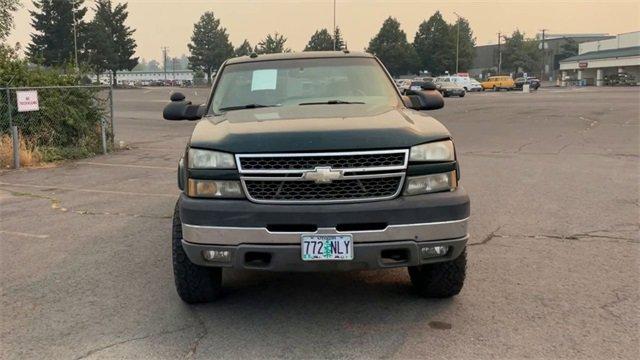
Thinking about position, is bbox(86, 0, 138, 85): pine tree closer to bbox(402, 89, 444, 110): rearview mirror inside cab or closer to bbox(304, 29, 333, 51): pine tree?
bbox(304, 29, 333, 51): pine tree

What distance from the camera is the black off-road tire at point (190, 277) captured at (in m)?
4.07

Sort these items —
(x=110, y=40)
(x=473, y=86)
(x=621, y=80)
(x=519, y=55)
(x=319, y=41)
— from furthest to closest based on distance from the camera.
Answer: (x=519, y=55) → (x=319, y=41) → (x=110, y=40) → (x=621, y=80) → (x=473, y=86)

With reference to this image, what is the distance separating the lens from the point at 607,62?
78.9 metres

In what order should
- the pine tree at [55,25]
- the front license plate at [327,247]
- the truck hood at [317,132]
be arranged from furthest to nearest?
the pine tree at [55,25] < the truck hood at [317,132] < the front license plate at [327,247]

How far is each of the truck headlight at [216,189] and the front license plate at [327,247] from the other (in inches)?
20.3

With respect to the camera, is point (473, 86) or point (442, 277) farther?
point (473, 86)

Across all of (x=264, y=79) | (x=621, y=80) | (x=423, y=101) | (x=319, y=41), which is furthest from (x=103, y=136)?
(x=319, y=41)

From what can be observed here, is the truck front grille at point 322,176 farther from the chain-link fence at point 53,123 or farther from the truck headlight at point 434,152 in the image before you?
the chain-link fence at point 53,123

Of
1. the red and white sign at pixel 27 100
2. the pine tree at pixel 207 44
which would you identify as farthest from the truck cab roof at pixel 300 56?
the pine tree at pixel 207 44

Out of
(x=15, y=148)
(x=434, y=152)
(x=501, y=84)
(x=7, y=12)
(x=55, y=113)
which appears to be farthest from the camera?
(x=501, y=84)

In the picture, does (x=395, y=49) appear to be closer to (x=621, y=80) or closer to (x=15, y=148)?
(x=621, y=80)

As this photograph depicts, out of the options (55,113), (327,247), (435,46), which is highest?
(435,46)

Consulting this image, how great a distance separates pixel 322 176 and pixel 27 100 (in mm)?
10097

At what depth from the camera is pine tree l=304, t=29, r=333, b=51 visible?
105 metres
